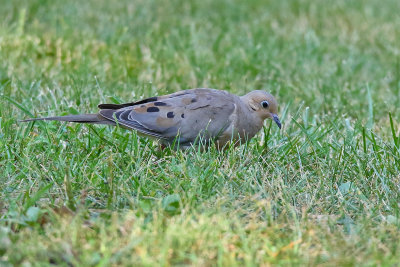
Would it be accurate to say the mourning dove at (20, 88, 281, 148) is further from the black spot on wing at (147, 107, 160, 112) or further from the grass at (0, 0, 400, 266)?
the grass at (0, 0, 400, 266)

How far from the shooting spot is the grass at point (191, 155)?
9.49ft

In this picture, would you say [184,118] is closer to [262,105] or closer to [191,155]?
[191,155]

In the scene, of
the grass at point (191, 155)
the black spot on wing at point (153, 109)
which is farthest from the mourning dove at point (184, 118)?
the grass at point (191, 155)

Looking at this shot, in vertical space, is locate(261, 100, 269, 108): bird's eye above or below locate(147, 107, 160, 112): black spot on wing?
below

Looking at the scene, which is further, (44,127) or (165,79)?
(165,79)

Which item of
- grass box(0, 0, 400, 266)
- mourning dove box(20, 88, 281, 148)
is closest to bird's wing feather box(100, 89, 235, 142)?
mourning dove box(20, 88, 281, 148)

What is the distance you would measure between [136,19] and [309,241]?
572 cm

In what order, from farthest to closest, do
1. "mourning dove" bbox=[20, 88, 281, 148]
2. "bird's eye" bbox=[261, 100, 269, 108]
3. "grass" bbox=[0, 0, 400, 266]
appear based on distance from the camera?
"bird's eye" bbox=[261, 100, 269, 108]
"mourning dove" bbox=[20, 88, 281, 148]
"grass" bbox=[0, 0, 400, 266]

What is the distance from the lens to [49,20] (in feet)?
25.5

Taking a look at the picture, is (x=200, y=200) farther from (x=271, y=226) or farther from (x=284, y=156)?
(x=284, y=156)

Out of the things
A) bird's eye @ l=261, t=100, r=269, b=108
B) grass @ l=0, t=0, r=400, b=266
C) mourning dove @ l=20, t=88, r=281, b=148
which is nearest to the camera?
grass @ l=0, t=0, r=400, b=266

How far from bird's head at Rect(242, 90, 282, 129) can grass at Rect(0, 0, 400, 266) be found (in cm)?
17

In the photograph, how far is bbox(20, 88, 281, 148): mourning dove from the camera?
169 inches

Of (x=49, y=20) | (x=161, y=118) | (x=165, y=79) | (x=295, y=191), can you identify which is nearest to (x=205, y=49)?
(x=165, y=79)
